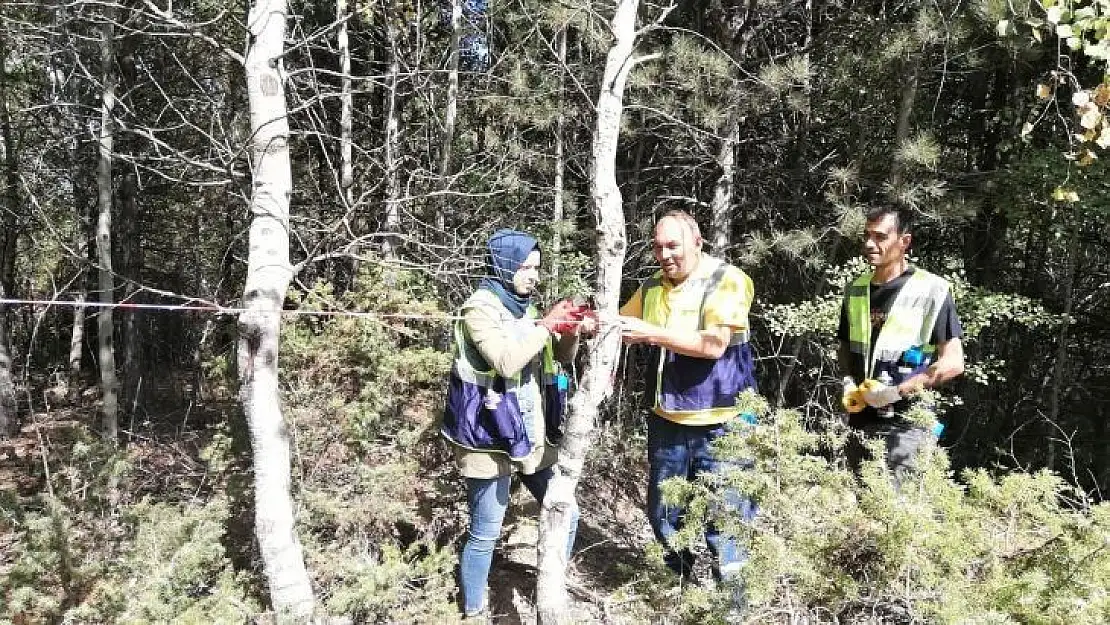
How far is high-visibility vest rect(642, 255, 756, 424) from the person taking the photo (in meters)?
2.61

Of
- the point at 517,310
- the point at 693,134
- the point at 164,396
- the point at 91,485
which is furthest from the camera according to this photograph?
the point at 164,396

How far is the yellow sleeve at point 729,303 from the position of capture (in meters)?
2.54

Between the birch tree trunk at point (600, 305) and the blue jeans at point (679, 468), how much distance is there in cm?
42

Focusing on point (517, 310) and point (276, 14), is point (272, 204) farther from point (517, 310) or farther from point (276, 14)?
point (517, 310)

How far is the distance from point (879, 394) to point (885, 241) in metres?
0.66

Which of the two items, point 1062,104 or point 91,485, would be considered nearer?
point 91,485

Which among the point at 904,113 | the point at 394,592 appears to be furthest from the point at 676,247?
the point at 904,113

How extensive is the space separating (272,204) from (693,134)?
3.84 meters

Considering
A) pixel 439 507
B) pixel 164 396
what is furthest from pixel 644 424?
pixel 164 396


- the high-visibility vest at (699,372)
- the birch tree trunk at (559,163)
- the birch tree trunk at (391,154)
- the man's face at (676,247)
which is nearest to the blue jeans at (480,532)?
the high-visibility vest at (699,372)

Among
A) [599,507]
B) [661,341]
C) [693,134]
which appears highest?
[693,134]

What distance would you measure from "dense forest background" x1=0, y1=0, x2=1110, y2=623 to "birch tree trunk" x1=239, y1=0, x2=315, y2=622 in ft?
0.08

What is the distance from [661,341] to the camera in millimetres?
2467

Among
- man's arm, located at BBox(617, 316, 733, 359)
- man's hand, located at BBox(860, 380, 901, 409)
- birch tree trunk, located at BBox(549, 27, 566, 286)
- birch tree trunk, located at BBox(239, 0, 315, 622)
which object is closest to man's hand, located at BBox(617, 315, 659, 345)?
man's arm, located at BBox(617, 316, 733, 359)
